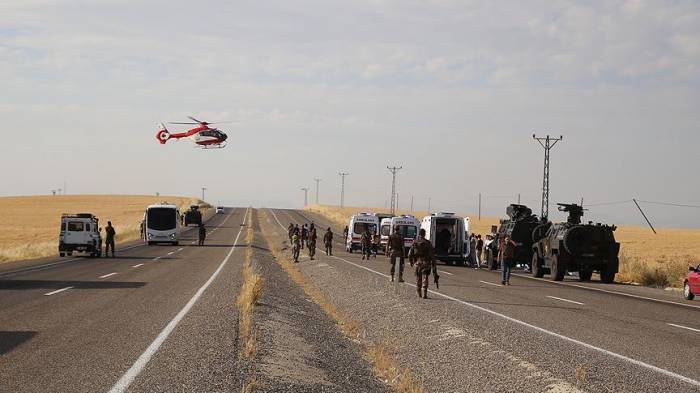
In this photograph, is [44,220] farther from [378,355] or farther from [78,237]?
[378,355]

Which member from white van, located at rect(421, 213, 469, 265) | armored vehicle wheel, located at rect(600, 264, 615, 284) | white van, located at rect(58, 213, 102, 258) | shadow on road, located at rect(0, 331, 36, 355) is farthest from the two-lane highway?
white van, located at rect(421, 213, 469, 265)

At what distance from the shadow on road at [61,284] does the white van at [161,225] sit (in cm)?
3354

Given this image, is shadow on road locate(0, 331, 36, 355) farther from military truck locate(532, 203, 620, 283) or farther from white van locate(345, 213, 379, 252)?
white van locate(345, 213, 379, 252)

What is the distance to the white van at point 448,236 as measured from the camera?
1724 inches

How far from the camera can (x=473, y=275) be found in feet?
115

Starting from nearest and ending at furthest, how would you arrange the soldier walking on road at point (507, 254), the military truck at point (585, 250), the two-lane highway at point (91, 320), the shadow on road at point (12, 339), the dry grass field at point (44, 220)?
the two-lane highway at point (91, 320) → the shadow on road at point (12, 339) → the soldier walking on road at point (507, 254) → the military truck at point (585, 250) → the dry grass field at point (44, 220)

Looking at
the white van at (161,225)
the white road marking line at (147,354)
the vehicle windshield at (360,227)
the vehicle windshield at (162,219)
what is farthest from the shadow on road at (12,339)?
the vehicle windshield at (162,219)

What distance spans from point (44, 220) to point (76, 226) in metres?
82.5

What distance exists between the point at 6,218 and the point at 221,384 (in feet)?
417

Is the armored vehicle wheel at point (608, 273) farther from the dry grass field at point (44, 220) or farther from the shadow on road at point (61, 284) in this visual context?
the dry grass field at point (44, 220)

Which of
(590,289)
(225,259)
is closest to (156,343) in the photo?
(590,289)

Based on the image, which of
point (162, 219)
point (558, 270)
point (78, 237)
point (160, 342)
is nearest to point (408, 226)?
point (558, 270)

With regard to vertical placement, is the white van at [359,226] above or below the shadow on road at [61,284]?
above

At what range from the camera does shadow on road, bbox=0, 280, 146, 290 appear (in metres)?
23.5
